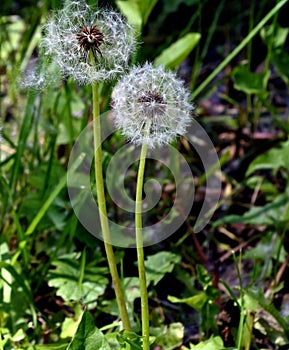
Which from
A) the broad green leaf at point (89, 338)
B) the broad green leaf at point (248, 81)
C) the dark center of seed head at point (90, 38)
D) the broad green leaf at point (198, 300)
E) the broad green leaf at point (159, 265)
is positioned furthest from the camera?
the broad green leaf at point (248, 81)

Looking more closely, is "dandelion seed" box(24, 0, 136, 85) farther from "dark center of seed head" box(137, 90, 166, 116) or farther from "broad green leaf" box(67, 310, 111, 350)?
"broad green leaf" box(67, 310, 111, 350)

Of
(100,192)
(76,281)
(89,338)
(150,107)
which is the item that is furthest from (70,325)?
(150,107)

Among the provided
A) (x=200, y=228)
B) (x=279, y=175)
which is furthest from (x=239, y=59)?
(x=200, y=228)

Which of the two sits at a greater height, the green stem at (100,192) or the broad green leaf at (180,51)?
the broad green leaf at (180,51)

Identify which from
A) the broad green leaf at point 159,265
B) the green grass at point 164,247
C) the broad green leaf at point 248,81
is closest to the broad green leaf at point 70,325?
the green grass at point 164,247

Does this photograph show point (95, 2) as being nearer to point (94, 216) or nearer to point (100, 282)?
point (94, 216)

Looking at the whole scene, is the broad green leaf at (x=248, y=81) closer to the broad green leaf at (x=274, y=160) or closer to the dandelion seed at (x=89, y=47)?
the broad green leaf at (x=274, y=160)

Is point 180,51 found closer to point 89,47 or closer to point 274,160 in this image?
point 274,160

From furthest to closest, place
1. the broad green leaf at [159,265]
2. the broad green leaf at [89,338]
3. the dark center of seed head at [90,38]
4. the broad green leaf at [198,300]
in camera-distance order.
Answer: the broad green leaf at [159,265], the broad green leaf at [198,300], the broad green leaf at [89,338], the dark center of seed head at [90,38]
